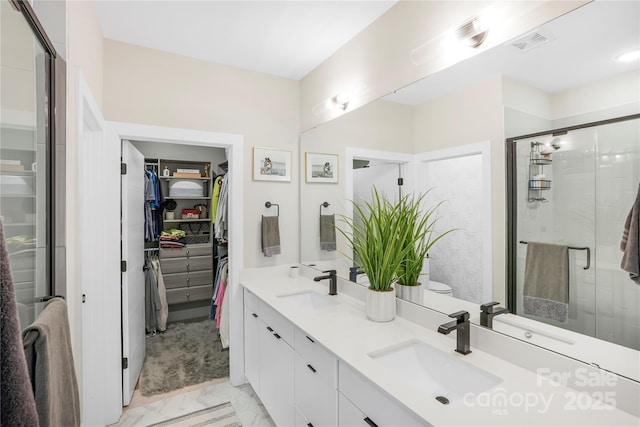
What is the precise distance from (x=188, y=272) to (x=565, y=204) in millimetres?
3942

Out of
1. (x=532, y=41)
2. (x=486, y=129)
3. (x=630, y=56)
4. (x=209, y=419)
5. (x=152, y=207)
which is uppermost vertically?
(x=532, y=41)

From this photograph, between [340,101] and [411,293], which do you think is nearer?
[411,293]

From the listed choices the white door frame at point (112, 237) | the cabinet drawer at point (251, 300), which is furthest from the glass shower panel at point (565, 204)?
the white door frame at point (112, 237)

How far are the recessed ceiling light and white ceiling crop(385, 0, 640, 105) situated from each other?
1cm

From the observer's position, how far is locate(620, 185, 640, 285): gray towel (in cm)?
88

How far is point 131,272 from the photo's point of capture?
2367 millimetres

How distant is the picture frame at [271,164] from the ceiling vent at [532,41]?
181 cm

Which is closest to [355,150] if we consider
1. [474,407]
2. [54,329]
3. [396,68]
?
[396,68]

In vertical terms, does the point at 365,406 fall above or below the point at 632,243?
below

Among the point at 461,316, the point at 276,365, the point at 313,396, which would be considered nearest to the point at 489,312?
the point at 461,316

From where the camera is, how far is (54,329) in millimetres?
807

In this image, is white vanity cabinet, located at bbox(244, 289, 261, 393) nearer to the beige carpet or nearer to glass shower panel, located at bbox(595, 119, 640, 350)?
the beige carpet

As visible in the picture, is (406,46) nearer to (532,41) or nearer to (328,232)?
(532,41)

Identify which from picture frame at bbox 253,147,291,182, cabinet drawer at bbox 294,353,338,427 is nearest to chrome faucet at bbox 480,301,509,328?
cabinet drawer at bbox 294,353,338,427
